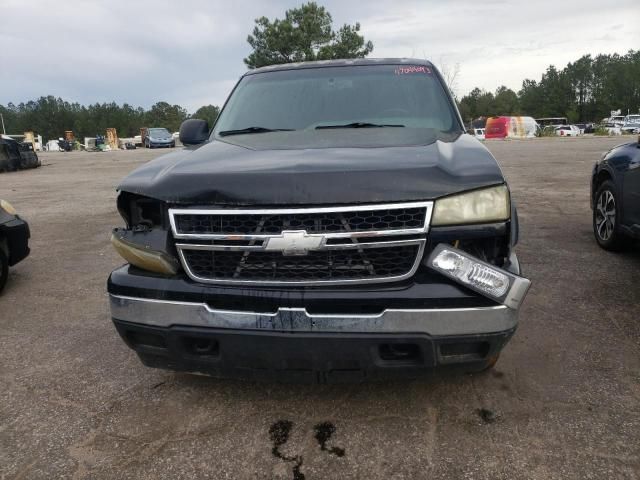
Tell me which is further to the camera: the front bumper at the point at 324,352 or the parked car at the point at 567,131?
the parked car at the point at 567,131

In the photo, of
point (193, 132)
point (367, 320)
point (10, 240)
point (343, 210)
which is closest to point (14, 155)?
point (10, 240)

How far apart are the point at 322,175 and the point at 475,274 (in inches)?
29.1

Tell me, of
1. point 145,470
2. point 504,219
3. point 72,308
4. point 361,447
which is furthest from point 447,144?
point 72,308

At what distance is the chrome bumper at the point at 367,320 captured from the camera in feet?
6.91

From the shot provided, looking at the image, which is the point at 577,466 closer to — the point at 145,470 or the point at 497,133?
the point at 145,470

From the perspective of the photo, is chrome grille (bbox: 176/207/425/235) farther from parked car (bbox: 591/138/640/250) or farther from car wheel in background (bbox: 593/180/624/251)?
car wheel in background (bbox: 593/180/624/251)

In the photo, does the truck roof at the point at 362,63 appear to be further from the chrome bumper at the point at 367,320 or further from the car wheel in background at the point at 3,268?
the car wheel in background at the point at 3,268

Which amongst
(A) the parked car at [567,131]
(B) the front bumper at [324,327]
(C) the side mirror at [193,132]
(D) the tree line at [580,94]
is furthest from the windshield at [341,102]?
(D) the tree line at [580,94]

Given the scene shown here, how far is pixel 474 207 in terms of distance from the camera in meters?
2.18

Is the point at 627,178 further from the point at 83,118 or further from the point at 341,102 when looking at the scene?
the point at 83,118

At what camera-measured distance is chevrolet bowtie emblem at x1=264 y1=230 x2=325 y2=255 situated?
2119 millimetres

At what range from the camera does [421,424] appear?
2479mm

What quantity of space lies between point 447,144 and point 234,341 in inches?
57.1

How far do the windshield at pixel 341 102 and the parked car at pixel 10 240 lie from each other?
7.60 ft
